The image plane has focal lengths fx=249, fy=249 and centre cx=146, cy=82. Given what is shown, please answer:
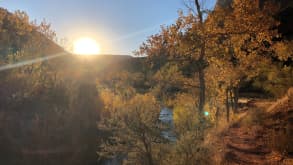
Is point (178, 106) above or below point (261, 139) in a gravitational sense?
above

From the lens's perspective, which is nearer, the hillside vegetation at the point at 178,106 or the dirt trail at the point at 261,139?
the dirt trail at the point at 261,139

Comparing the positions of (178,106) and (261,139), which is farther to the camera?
(178,106)

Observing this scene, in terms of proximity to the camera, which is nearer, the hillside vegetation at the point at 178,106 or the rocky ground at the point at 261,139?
the rocky ground at the point at 261,139

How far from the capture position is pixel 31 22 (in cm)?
2278

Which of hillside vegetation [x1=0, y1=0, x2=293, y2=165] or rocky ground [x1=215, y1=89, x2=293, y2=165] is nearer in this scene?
rocky ground [x1=215, y1=89, x2=293, y2=165]

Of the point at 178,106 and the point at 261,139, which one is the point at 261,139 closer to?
the point at 261,139

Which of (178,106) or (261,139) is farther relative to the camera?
(178,106)

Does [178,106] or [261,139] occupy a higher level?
[178,106]

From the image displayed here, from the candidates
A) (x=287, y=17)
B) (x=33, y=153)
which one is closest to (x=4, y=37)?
(x=33, y=153)

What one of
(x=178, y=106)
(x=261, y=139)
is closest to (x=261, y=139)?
(x=261, y=139)

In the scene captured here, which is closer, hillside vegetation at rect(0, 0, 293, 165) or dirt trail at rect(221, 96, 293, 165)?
dirt trail at rect(221, 96, 293, 165)

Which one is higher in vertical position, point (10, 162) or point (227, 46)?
point (227, 46)

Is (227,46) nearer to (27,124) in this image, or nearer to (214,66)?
(214,66)

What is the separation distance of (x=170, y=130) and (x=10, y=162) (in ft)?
30.2
